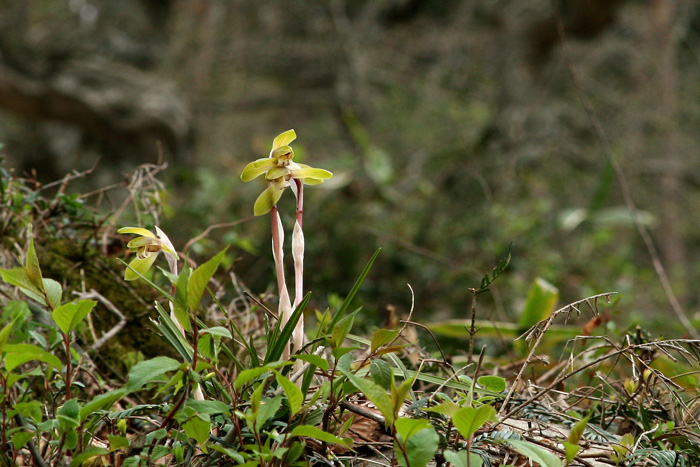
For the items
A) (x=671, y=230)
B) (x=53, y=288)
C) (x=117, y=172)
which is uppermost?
(x=53, y=288)

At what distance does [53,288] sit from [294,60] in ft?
26.8

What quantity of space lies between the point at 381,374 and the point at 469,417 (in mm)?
164

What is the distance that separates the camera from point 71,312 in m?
0.83

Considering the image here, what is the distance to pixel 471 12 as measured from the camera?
8.04 metres

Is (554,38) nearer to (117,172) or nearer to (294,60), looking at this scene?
(294,60)

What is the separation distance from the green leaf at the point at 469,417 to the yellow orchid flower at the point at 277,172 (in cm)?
43

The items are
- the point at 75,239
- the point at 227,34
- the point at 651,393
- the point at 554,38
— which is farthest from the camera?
the point at 227,34

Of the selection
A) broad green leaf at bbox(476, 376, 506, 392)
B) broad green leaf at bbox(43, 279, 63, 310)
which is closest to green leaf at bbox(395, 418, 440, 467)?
broad green leaf at bbox(476, 376, 506, 392)

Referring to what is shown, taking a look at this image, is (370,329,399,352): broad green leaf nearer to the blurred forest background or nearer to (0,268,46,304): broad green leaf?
(0,268,46,304): broad green leaf

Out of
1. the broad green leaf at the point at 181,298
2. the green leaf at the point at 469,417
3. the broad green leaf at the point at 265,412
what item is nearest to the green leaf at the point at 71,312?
the broad green leaf at the point at 181,298

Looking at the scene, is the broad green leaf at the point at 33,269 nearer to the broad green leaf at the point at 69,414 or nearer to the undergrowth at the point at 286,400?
the undergrowth at the point at 286,400

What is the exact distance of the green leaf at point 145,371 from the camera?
74 cm

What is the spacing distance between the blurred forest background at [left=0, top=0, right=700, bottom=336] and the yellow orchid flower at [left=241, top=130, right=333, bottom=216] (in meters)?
1.08

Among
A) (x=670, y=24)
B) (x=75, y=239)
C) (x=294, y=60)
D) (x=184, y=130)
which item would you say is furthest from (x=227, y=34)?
(x=75, y=239)
